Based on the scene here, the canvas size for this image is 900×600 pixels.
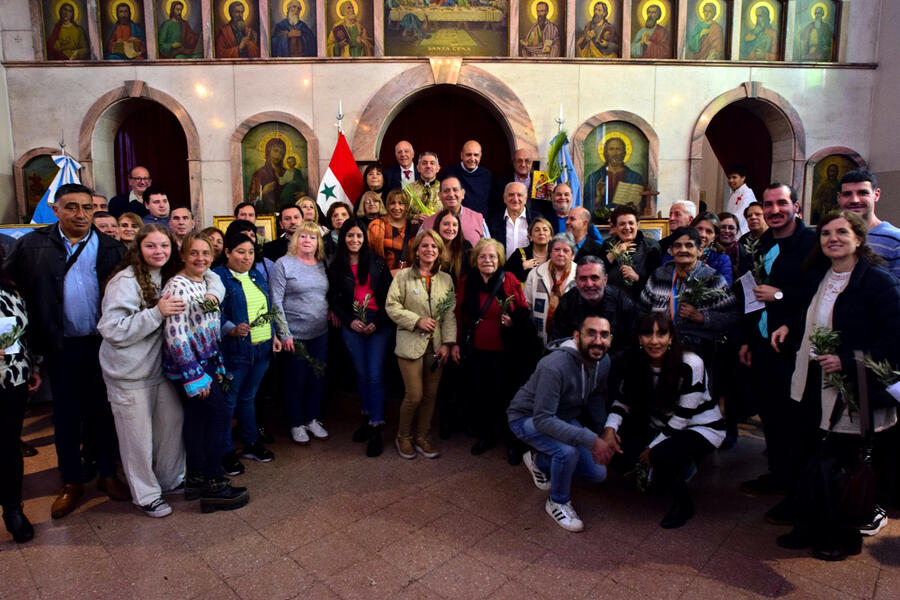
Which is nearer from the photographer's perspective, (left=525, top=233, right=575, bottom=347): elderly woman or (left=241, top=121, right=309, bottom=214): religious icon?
(left=525, top=233, right=575, bottom=347): elderly woman

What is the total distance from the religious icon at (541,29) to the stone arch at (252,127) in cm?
399

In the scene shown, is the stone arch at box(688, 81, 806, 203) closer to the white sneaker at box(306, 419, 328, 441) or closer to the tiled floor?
the tiled floor

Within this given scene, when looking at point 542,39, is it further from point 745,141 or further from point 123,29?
point 123,29

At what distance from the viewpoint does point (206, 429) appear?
11.7 feet

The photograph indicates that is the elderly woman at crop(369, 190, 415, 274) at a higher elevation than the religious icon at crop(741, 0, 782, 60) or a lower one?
lower

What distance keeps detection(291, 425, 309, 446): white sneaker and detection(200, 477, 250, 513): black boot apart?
1.08 m

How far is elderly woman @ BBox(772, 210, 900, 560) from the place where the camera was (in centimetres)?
289

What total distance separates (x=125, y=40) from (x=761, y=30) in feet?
36.6

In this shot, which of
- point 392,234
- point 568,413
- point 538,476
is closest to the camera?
point 568,413

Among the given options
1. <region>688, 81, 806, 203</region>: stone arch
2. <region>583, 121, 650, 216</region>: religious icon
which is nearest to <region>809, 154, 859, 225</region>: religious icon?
<region>688, 81, 806, 203</region>: stone arch

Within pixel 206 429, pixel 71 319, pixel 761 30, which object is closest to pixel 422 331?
pixel 206 429

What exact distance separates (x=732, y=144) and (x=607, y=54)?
3.47 metres

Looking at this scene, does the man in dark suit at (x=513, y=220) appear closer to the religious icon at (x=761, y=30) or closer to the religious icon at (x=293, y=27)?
the religious icon at (x=293, y=27)

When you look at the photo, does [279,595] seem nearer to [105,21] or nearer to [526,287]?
[526,287]
